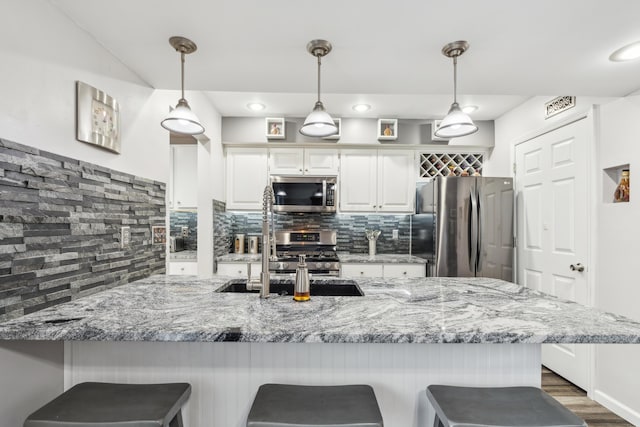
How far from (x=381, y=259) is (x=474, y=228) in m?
0.99

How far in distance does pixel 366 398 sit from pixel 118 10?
182 centimetres

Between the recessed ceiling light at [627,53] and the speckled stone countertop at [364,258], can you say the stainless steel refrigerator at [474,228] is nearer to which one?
the speckled stone countertop at [364,258]

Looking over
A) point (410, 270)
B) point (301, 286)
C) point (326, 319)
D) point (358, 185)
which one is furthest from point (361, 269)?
point (326, 319)

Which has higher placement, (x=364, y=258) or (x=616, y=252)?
(x=616, y=252)

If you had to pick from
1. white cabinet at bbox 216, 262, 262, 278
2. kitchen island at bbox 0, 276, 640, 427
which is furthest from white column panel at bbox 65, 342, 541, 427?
white cabinet at bbox 216, 262, 262, 278

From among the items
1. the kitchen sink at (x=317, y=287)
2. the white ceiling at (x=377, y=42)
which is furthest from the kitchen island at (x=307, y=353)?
the white ceiling at (x=377, y=42)

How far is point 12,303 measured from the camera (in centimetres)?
107

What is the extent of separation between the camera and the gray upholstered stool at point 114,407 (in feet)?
2.89

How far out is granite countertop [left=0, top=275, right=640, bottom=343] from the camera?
933 millimetres

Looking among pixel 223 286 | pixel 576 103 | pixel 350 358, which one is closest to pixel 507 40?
pixel 576 103

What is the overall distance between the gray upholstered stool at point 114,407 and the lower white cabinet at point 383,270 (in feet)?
7.74

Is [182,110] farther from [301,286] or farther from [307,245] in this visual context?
[307,245]

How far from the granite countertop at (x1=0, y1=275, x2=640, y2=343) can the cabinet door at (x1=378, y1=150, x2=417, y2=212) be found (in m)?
2.10

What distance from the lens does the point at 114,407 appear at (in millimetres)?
949
